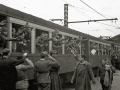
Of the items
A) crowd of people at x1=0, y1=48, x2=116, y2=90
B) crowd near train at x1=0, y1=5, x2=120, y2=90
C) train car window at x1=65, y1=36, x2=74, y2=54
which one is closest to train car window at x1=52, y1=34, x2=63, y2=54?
crowd near train at x1=0, y1=5, x2=120, y2=90

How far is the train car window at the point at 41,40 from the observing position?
25.0ft

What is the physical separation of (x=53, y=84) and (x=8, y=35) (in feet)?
5.68

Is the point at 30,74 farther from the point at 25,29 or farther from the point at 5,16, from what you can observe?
the point at 5,16

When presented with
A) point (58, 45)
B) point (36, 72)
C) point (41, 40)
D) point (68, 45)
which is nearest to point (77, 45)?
point (68, 45)

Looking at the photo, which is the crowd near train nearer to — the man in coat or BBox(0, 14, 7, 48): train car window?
BBox(0, 14, 7, 48): train car window

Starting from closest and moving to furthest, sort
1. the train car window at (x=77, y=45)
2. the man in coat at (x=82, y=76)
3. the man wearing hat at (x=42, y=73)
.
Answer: the man wearing hat at (x=42, y=73) → the man in coat at (x=82, y=76) → the train car window at (x=77, y=45)

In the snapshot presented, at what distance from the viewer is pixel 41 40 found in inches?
307

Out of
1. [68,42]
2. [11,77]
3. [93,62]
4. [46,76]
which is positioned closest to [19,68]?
[11,77]

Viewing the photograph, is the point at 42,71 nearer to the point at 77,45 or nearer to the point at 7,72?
the point at 7,72

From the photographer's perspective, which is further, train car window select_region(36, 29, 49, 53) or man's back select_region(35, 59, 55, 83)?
train car window select_region(36, 29, 49, 53)

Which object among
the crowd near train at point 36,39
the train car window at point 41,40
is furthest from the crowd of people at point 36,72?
the train car window at point 41,40

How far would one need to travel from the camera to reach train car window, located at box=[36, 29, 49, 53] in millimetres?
7622

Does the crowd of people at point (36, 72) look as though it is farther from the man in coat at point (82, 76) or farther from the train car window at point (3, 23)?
the train car window at point (3, 23)

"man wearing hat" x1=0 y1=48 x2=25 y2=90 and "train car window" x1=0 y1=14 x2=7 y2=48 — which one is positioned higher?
"train car window" x1=0 y1=14 x2=7 y2=48
